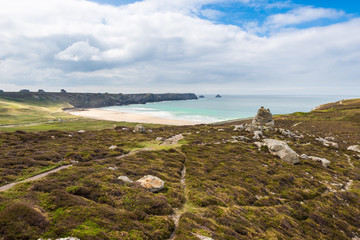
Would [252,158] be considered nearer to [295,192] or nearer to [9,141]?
[295,192]

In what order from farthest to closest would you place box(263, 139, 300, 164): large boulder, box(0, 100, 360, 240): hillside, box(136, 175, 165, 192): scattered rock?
box(263, 139, 300, 164): large boulder → box(136, 175, 165, 192): scattered rock → box(0, 100, 360, 240): hillside

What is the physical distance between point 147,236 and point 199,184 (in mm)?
12515

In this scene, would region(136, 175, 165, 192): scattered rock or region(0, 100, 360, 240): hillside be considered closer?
region(0, 100, 360, 240): hillside

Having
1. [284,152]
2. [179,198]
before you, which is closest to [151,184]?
[179,198]

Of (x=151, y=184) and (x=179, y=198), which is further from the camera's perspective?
(x=151, y=184)

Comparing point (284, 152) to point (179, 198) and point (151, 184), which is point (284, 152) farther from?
point (151, 184)

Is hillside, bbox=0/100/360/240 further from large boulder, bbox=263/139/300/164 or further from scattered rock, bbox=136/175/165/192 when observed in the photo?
large boulder, bbox=263/139/300/164

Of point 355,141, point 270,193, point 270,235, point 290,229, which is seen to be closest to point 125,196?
point 270,235

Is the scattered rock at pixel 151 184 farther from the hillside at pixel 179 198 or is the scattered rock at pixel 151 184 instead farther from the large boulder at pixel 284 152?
the large boulder at pixel 284 152

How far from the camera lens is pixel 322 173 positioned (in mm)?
33906

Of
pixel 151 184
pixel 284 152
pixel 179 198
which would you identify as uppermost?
pixel 151 184

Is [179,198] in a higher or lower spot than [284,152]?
higher

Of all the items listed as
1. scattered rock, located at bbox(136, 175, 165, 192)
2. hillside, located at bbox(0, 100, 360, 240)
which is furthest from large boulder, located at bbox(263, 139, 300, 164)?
scattered rock, located at bbox(136, 175, 165, 192)

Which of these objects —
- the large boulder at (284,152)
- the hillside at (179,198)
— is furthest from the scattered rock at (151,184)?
the large boulder at (284,152)
